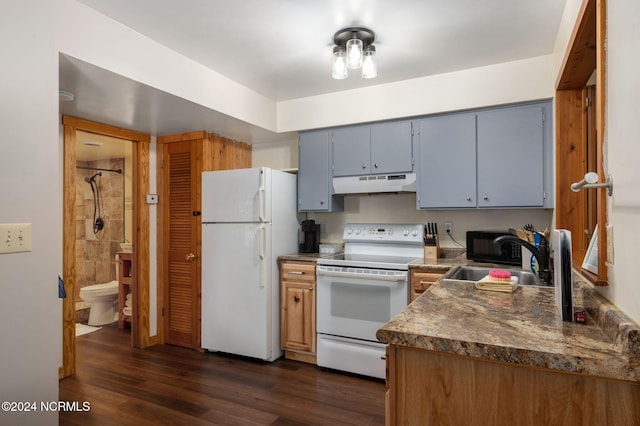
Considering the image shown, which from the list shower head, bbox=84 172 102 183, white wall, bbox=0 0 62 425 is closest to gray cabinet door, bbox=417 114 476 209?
white wall, bbox=0 0 62 425

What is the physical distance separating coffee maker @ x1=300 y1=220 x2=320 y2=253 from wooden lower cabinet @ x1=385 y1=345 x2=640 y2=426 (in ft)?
8.14

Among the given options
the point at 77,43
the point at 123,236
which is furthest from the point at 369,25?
the point at 123,236

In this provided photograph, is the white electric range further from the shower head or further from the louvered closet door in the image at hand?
the shower head

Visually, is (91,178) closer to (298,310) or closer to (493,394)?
(298,310)

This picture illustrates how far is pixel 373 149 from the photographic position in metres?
3.25

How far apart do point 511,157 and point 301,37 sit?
1745mm

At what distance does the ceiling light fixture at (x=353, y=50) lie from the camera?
2252mm

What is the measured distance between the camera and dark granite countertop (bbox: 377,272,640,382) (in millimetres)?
889

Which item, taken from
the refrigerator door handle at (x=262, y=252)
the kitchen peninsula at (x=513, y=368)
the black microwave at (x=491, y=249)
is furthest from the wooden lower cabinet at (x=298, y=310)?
the kitchen peninsula at (x=513, y=368)

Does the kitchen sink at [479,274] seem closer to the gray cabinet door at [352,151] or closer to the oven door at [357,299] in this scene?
the oven door at [357,299]

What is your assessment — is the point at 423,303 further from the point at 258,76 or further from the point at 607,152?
the point at 258,76

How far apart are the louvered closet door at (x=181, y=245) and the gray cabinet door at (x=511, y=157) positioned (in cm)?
259

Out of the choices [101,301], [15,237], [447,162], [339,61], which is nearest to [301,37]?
[339,61]

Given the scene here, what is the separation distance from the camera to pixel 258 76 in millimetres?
2998
